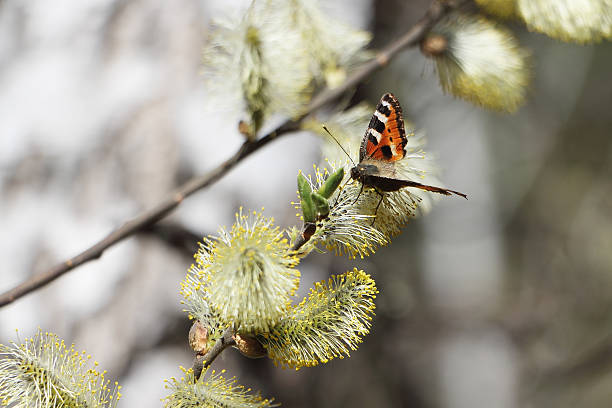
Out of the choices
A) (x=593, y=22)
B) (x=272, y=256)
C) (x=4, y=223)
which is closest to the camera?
(x=272, y=256)

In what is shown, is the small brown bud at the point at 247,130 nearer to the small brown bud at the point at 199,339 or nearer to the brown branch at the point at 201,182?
the brown branch at the point at 201,182

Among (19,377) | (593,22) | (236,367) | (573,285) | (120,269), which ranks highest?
(593,22)

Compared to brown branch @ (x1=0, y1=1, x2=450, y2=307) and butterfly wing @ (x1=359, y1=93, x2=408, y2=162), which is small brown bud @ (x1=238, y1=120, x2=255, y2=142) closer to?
brown branch @ (x1=0, y1=1, x2=450, y2=307)

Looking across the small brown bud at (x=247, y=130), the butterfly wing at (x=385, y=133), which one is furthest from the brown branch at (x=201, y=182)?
the butterfly wing at (x=385, y=133)

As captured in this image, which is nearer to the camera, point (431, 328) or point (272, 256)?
point (272, 256)

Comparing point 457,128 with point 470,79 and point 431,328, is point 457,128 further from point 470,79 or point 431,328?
point 470,79

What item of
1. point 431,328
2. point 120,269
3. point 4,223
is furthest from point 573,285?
point 4,223

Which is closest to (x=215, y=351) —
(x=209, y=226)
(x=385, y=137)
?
(x=385, y=137)
